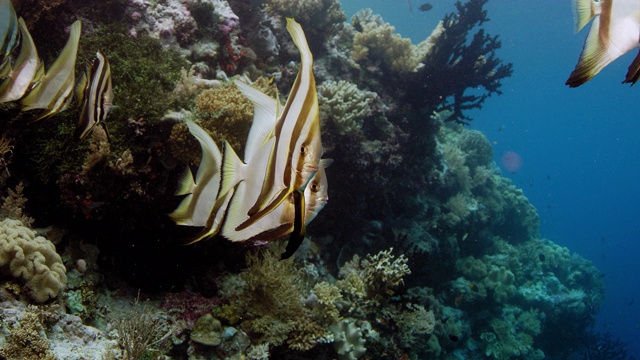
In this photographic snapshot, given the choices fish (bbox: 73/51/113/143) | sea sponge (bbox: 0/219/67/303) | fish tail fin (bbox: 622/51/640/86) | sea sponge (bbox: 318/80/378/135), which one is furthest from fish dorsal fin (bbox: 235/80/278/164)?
sea sponge (bbox: 318/80/378/135)

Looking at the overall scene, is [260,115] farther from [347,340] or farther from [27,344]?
[347,340]

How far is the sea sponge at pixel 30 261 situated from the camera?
3234 mm

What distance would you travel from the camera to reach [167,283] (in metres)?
4.77

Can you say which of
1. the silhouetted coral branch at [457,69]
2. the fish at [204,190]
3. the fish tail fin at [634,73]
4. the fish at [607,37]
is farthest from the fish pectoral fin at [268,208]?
the silhouetted coral branch at [457,69]

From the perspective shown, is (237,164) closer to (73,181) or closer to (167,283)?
(73,181)

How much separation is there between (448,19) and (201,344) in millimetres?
10597

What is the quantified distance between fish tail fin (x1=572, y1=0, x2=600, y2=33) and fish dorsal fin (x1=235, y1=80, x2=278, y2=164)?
1.10 metres

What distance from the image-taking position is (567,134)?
165875mm

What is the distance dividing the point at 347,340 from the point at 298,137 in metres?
5.07

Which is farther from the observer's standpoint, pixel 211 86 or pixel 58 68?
pixel 211 86

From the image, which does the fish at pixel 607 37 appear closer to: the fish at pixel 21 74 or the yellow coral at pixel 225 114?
the fish at pixel 21 74

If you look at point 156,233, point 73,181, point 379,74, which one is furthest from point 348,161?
point 73,181

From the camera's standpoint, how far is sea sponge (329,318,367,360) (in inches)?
202

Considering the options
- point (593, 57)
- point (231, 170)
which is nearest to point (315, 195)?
point (231, 170)
